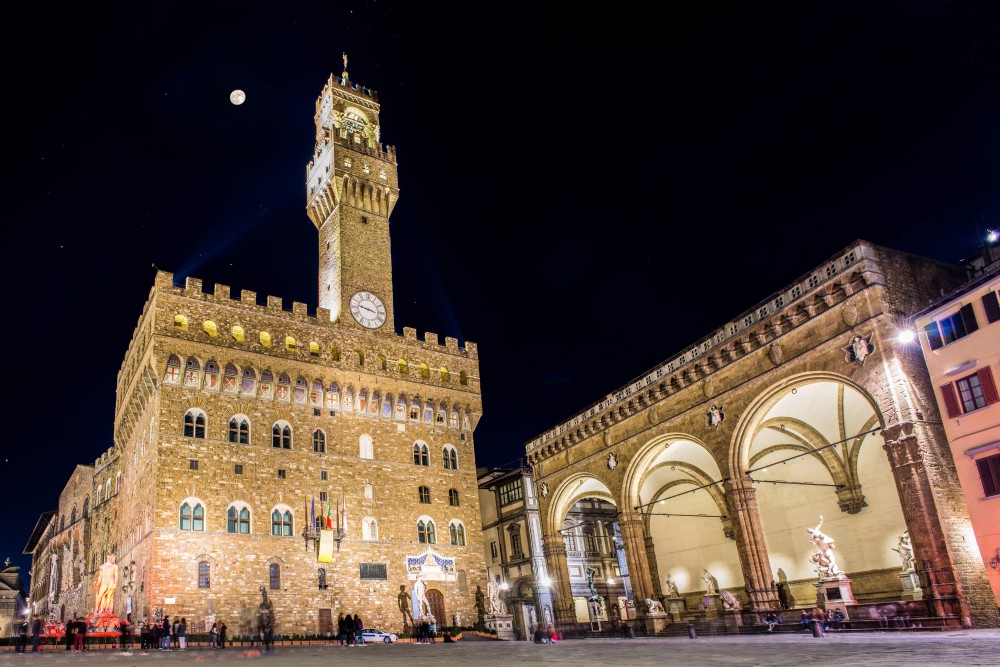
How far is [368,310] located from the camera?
125ft

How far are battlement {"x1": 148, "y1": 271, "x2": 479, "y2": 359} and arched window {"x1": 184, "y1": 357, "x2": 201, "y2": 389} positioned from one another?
64.3 inches

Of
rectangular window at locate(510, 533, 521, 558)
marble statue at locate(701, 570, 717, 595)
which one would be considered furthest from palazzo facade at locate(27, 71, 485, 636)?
marble statue at locate(701, 570, 717, 595)

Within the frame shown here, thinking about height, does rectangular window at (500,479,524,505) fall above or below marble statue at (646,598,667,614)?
above

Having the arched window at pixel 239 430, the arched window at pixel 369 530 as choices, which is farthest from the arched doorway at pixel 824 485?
the arched window at pixel 239 430

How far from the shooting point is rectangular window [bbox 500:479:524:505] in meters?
43.2

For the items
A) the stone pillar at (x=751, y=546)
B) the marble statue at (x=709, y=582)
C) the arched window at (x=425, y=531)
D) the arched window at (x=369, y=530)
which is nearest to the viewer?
the stone pillar at (x=751, y=546)

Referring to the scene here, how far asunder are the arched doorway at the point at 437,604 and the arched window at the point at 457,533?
2748mm

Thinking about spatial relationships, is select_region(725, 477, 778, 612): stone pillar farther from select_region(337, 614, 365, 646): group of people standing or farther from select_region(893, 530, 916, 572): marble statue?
select_region(337, 614, 365, 646): group of people standing

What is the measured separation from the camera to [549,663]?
1309cm

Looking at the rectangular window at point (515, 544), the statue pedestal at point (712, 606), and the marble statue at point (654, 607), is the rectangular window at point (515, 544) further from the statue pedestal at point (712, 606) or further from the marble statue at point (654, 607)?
the marble statue at point (654, 607)

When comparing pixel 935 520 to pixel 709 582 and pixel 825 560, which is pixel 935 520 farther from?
pixel 709 582

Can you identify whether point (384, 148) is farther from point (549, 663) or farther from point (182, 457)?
point (549, 663)

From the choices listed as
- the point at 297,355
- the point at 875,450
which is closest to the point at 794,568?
the point at 875,450

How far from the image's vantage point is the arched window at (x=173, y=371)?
31.1 meters
